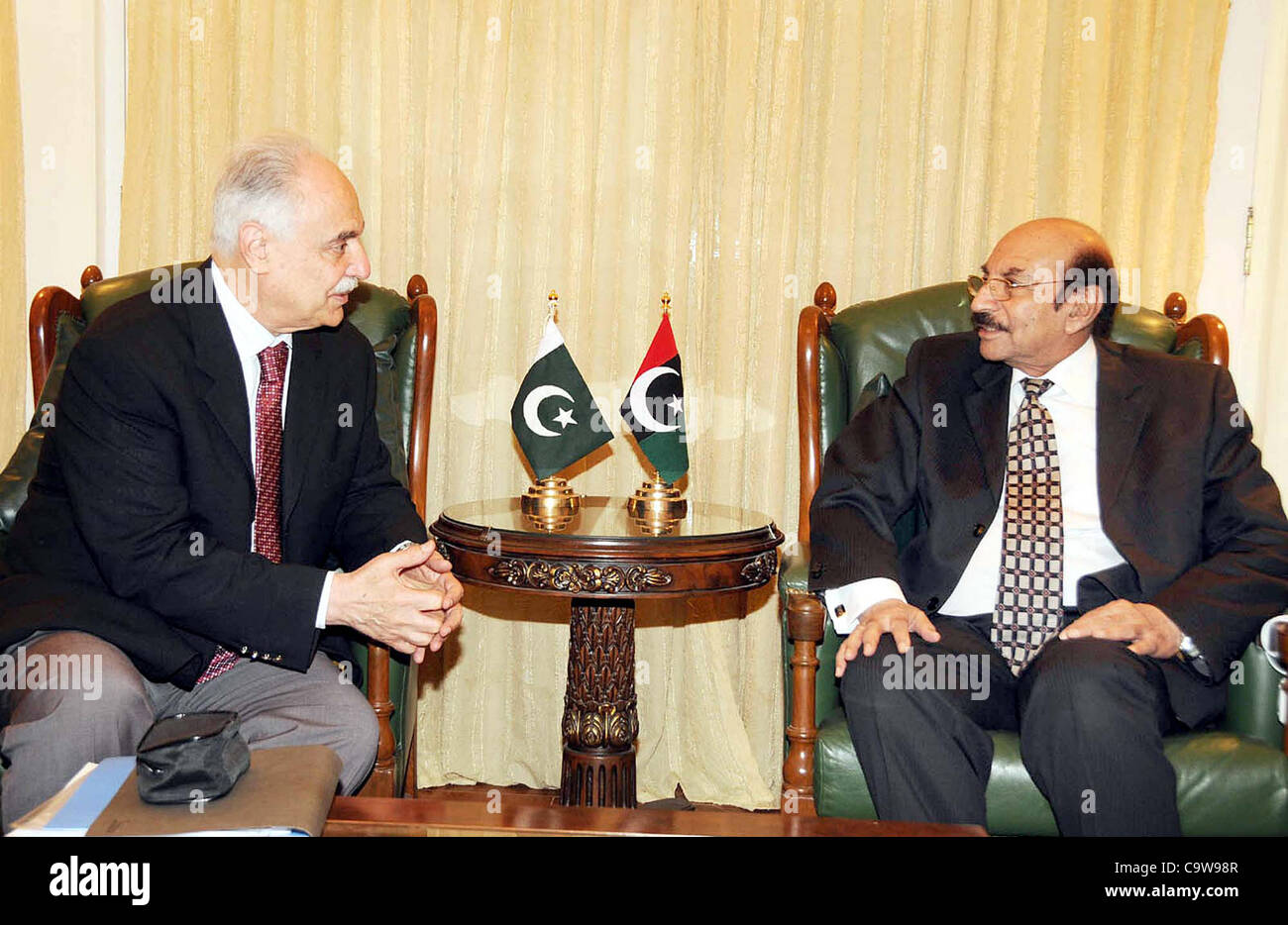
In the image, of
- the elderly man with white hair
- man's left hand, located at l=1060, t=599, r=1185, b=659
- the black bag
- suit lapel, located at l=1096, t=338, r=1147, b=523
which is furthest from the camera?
suit lapel, located at l=1096, t=338, r=1147, b=523

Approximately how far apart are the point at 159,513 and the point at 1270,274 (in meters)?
3.17

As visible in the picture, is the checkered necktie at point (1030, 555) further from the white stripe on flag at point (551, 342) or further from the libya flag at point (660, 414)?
the white stripe on flag at point (551, 342)

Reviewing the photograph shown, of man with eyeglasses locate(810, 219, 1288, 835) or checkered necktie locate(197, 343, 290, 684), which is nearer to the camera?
man with eyeglasses locate(810, 219, 1288, 835)

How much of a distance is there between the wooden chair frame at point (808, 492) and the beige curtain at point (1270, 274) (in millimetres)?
625

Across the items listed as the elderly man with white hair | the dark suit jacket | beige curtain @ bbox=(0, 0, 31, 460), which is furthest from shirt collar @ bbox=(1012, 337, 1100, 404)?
beige curtain @ bbox=(0, 0, 31, 460)

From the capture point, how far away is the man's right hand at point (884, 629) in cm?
242

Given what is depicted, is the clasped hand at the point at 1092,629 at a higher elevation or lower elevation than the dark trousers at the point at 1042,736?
higher

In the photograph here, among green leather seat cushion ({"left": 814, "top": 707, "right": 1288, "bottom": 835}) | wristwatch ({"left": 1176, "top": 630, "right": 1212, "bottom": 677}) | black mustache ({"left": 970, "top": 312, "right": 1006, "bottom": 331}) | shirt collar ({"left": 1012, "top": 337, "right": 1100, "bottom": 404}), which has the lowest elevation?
green leather seat cushion ({"left": 814, "top": 707, "right": 1288, "bottom": 835})

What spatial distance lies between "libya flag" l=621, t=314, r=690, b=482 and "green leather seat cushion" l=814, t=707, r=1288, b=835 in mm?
780

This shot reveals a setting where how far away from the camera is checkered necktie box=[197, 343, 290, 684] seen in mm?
2461

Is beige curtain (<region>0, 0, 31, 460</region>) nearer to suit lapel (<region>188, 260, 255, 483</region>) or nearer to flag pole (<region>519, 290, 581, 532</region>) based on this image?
suit lapel (<region>188, 260, 255, 483</region>)

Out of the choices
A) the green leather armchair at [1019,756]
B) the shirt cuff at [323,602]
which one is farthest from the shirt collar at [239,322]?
the green leather armchair at [1019,756]
